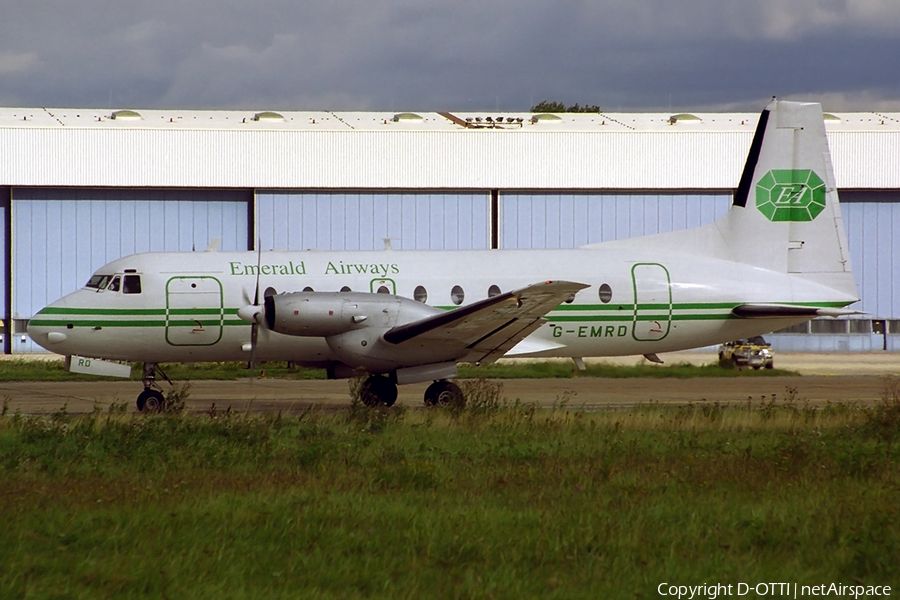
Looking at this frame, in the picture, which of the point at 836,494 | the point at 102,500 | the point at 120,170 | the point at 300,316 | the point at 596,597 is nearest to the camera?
the point at 596,597

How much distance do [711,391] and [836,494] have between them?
13.7 m

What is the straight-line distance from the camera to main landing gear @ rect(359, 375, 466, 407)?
1797 centimetres

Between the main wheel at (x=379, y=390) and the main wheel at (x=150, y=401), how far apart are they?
372cm

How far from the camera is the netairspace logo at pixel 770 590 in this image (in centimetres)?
683

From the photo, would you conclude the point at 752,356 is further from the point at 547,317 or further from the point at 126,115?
the point at 126,115

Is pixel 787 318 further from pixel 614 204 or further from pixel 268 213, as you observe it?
pixel 268 213

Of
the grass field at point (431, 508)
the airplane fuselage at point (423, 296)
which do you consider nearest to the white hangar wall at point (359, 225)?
the airplane fuselage at point (423, 296)

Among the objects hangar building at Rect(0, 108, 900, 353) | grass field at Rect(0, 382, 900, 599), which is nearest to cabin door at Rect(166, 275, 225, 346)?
grass field at Rect(0, 382, 900, 599)

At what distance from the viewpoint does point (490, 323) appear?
16.9 metres

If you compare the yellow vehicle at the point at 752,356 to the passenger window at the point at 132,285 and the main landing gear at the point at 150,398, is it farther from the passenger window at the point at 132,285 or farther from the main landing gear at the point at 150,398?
the passenger window at the point at 132,285

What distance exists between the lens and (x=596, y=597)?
22.2 ft

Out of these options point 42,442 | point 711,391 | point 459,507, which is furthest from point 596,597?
point 711,391

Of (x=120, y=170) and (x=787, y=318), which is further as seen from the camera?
(x=120, y=170)

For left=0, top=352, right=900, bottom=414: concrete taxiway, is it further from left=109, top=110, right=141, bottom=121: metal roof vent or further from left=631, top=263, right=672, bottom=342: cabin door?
left=109, top=110, right=141, bottom=121: metal roof vent
